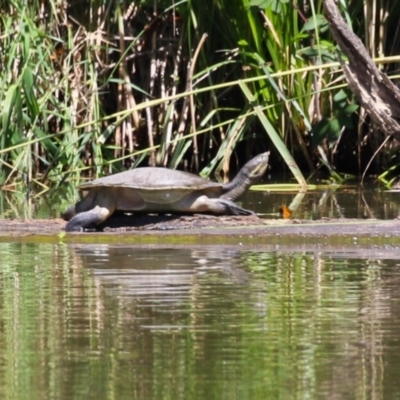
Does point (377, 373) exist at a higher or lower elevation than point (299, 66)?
A: lower

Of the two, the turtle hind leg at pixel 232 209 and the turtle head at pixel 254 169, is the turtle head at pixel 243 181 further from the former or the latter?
the turtle hind leg at pixel 232 209

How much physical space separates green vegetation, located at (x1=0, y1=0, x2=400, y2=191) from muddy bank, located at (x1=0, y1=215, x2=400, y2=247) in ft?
6.28

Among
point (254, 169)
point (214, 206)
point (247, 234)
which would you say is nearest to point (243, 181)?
point (254, 169)

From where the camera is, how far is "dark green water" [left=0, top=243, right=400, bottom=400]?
310cm

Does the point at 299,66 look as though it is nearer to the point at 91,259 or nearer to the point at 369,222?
the point at 369,222

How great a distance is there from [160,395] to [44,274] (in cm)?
203

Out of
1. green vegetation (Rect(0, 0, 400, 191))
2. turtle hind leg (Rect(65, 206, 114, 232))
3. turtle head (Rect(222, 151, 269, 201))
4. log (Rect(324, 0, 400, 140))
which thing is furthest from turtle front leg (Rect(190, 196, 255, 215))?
green vegetation (Rect(0, 0, 400, 191))

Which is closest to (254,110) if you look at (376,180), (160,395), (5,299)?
(376,180)

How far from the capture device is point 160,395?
2988mm

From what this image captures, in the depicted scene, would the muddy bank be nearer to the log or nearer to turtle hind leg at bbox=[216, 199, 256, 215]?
turtle hind leg at bbox=[216, 199, 256, 215]

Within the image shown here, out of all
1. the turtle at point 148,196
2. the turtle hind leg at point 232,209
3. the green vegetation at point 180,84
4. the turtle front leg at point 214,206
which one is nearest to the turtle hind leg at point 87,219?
the turtle at point 148,196

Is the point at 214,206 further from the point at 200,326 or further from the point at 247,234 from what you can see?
the point at 200,326

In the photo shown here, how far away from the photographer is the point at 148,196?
6645 millimetres

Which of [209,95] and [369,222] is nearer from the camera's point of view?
[369,222]
